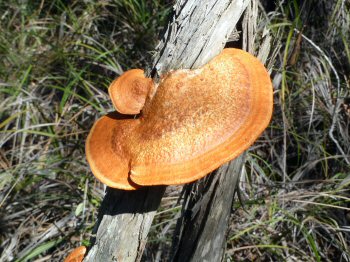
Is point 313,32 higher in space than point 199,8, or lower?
lower

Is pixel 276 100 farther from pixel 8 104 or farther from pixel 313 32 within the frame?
pixel 8 104

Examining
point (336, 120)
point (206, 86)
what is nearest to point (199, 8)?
point (206, 86)

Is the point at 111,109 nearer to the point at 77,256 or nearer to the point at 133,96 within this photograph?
the point at 77,256

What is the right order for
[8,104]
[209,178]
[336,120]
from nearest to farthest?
[209,178] → [336,120] → [8,104]

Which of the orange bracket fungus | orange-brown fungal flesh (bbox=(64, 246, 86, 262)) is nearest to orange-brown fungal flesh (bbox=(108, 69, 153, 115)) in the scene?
the orange bracket fungus

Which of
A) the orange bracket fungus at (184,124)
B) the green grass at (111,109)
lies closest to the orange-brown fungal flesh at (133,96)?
the orange bracket fungus at (184,124)

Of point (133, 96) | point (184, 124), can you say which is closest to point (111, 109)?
point (133, 96)

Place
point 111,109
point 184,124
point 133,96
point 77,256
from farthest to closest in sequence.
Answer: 1. point 111,109
2. point 77,256
3. point 133,96
4. point 184,124
